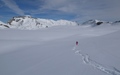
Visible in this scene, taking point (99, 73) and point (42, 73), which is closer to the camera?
point (99, 73)

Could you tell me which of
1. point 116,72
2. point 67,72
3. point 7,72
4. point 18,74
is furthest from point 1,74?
point 116,72

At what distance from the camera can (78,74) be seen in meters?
4.59

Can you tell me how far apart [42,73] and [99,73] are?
2.44 m

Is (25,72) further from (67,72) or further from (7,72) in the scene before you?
(67,72)

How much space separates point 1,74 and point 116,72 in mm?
5107

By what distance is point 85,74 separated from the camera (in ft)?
14.9

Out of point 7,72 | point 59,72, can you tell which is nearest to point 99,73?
point 59,72

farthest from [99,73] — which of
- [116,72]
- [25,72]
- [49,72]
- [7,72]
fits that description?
[7,72]

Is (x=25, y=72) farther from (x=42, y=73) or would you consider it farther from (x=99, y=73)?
(x=99, y=73)

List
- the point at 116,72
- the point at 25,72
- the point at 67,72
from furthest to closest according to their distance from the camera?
1. the point at 25,72
2. the point at 67,72
3. the point at 116,72

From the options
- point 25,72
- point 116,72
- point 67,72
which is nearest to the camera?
point 116,72

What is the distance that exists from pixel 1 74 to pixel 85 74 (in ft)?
12.7

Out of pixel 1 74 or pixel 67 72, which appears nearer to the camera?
pixel 67 72

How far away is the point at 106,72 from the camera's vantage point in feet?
15.0
